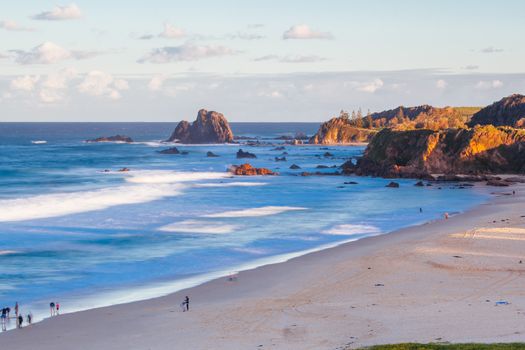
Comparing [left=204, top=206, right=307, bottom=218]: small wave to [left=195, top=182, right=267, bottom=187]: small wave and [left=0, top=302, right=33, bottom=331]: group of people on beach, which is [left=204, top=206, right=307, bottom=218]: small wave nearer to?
[left=195, top=182, right=267, bottom=187]: small wave

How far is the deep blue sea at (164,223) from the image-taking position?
3528 cm

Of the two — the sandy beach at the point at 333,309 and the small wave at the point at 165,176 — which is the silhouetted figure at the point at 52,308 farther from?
the small wave at the point at 165,176

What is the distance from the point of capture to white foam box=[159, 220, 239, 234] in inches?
1968

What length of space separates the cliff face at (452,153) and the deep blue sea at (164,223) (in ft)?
17.6

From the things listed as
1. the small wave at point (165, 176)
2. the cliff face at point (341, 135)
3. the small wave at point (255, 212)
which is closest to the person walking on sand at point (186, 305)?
the small wave at point (255, 212)

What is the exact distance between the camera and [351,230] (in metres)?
50.4

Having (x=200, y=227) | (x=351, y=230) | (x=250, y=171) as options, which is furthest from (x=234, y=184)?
(x=351, y=230)

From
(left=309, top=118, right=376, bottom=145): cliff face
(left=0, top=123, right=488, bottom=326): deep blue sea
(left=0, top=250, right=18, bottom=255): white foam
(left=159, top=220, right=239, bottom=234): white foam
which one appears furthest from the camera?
(left=309, top=118, right=376, bottom=145): cliff face

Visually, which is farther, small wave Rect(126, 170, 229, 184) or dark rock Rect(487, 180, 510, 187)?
small wave Rect(126, 170, 229, 184)

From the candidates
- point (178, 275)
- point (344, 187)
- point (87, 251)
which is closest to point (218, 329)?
point (178, 275)

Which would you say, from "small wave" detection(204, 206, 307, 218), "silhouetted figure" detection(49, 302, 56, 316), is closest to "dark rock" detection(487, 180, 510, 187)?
"small wave" detection(204, 206, 307, 218)

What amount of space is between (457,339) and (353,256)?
17.0m

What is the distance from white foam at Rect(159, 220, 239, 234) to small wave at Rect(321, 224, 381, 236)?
21.8 ft

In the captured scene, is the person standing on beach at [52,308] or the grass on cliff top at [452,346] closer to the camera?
the grass on cliff top at [452,346]
